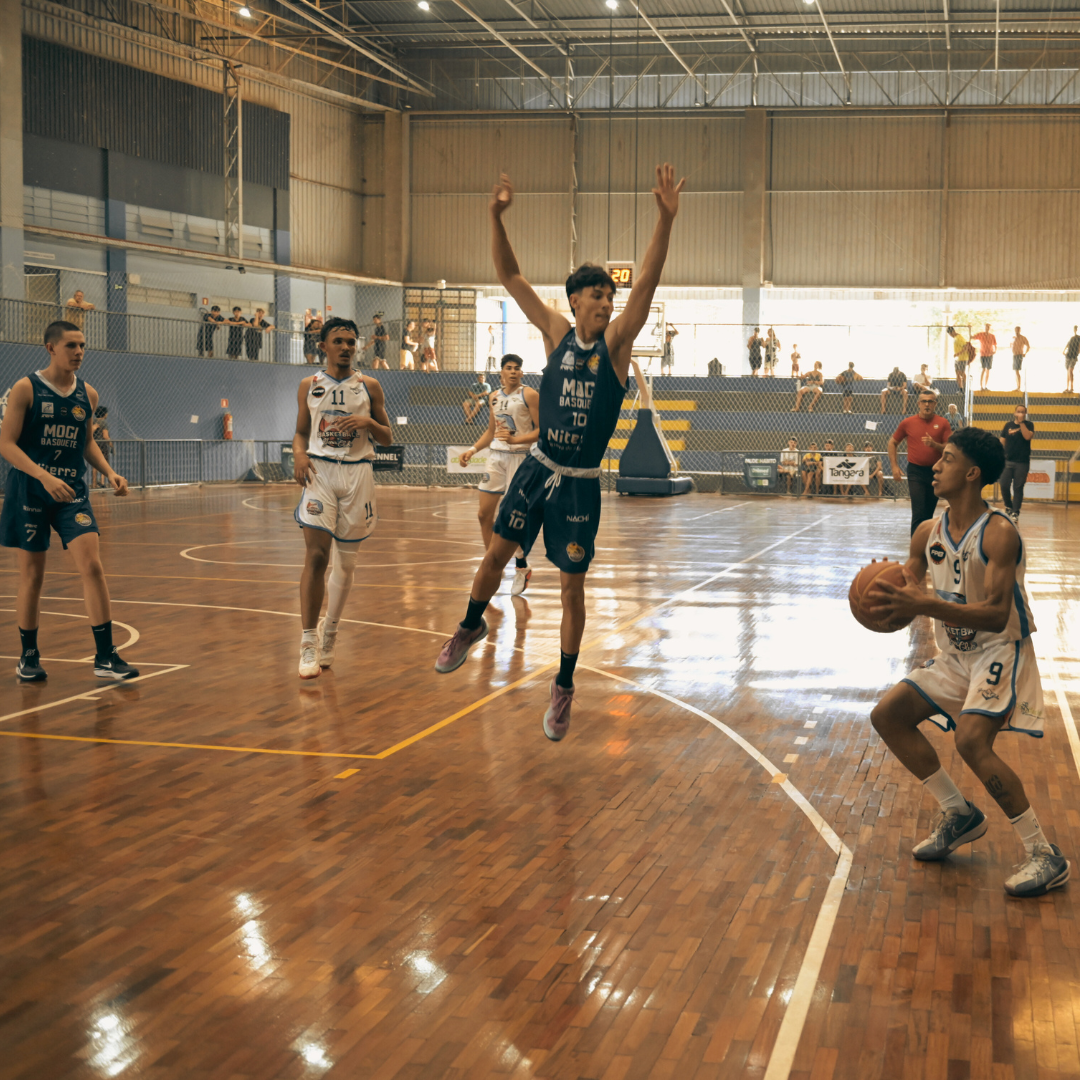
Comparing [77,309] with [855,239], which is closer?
[77,309]

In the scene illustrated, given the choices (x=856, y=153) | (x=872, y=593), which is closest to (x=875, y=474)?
(x=856, y=153)

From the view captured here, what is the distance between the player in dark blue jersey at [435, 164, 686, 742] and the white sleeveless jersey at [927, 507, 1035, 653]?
1435mm

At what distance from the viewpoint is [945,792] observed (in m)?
4.58

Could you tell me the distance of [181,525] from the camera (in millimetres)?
17969

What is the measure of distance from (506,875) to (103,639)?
382 centimetres

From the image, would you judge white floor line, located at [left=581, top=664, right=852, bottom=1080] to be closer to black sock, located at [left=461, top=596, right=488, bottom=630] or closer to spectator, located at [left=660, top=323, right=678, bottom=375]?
black sock, located at [left=461, top=596, right=488, bottom=630]

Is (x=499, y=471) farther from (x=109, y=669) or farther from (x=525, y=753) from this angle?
(x=525, y=753)

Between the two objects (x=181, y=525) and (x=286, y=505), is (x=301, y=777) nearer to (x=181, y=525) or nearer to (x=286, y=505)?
(x=181, y=525)

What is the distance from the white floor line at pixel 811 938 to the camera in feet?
10.2

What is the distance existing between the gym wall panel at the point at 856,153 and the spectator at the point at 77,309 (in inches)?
805

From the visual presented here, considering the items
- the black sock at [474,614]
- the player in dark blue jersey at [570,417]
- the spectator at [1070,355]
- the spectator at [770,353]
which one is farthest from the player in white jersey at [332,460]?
the spectator at [1070,355]

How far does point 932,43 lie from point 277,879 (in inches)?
1408

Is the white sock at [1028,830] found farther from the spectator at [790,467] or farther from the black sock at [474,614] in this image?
the spectator at [790,467]

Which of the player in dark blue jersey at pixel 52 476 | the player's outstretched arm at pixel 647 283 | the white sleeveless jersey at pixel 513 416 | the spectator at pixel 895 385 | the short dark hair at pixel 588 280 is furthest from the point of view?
the spectator at pixel 895 385
